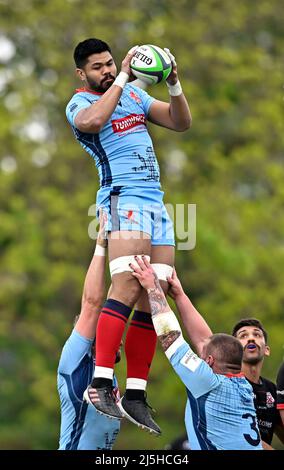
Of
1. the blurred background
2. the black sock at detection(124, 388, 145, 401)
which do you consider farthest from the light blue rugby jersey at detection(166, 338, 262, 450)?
the blurred background

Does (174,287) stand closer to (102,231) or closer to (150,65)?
(102,231)

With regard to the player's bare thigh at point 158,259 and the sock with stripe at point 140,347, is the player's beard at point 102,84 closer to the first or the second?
the player's bare thigh at point 158,259

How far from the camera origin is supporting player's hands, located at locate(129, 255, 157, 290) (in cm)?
706

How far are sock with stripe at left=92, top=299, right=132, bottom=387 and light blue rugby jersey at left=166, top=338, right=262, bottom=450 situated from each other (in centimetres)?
36

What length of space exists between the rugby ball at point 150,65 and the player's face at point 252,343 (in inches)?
88.1

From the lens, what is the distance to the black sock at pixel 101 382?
7078mm

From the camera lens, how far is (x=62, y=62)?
2366 cm

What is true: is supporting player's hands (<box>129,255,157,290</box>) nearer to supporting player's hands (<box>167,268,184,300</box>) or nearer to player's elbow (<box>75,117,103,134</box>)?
supporting player's hands (<box>167,268,184,300</box>)

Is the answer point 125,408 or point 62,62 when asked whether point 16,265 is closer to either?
point 62,62

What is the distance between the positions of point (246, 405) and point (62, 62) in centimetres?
1735

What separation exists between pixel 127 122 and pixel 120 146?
18 cm

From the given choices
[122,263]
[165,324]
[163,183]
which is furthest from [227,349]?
[163,183]

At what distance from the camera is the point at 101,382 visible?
7086mm

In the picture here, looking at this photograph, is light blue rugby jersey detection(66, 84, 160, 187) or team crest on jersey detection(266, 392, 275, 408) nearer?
light blue rugby jersey detection(66, 84, 160, 187)
